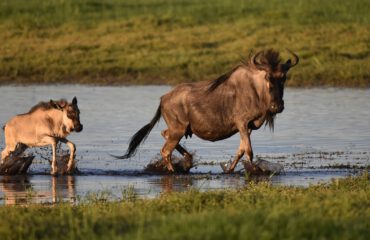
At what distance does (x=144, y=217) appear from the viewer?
27.9 feet

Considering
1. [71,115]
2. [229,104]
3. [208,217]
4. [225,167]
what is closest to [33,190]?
[71,115]

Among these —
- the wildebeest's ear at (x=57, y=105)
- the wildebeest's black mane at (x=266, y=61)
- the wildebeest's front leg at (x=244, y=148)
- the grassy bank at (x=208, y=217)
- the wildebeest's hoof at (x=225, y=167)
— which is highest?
the wildebeest's black mane at (x=266, y=61)

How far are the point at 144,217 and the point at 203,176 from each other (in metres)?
5.26

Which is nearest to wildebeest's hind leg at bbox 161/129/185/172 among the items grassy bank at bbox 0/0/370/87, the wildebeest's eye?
the wildebeest's eye

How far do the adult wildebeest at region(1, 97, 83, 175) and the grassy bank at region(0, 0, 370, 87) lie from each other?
1024 cm

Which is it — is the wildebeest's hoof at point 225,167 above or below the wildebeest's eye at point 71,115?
below

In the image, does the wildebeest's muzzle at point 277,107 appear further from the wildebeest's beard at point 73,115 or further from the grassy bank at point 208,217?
the grassy bank at point 208,217

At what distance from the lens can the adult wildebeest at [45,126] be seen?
14141 mm

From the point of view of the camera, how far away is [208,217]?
305 inches

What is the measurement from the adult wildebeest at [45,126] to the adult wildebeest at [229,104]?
0.93 meters

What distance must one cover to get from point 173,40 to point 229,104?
1291 centimetres

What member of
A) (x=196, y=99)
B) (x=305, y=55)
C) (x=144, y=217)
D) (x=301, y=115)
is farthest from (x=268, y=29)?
(x=144, y=217)

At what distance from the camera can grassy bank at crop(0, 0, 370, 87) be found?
25.0 metres

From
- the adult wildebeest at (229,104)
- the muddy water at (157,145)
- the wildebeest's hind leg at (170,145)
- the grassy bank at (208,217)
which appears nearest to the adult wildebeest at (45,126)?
the muddy water at (157,145)
